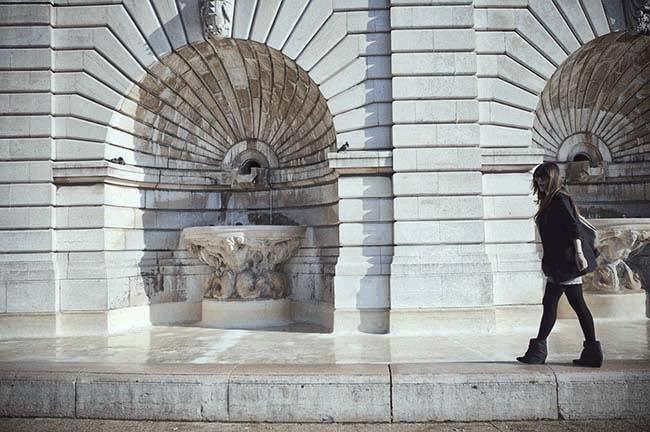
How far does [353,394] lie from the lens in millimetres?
5871

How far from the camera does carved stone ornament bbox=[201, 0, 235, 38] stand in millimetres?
10969

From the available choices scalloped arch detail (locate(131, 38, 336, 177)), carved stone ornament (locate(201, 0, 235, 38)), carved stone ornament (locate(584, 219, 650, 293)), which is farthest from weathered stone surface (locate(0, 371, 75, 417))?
carved stone ornament (locate(584, 219, 650, 293))

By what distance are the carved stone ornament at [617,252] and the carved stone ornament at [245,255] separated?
18.4ft

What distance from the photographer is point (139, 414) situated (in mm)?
6023

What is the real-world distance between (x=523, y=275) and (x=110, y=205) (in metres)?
7.65

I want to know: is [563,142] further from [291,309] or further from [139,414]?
[139,414]

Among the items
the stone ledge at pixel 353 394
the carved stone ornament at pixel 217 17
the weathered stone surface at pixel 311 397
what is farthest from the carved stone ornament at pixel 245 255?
the weathered stone surface at pixel 311 397

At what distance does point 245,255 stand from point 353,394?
19.5 feet

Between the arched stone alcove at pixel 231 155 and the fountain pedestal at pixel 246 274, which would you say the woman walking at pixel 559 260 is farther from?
the fountain pedestal at pixel 246 274

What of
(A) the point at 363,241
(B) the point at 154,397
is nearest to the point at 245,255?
(A) the point at 363,241

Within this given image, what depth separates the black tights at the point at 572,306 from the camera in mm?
6254

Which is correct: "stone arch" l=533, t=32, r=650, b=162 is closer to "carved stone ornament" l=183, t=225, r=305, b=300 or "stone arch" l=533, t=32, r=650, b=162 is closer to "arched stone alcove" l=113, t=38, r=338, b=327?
"arched stone alcove" l=113, t=38, r=338, b=327

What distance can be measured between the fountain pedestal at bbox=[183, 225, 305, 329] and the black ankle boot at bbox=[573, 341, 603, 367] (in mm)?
6309

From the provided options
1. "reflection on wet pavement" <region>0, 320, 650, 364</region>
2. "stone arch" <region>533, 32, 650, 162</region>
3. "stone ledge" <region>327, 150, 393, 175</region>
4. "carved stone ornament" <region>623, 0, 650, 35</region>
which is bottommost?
"reflection on wet pavement" <region>0, 320, 650, 364</region>
